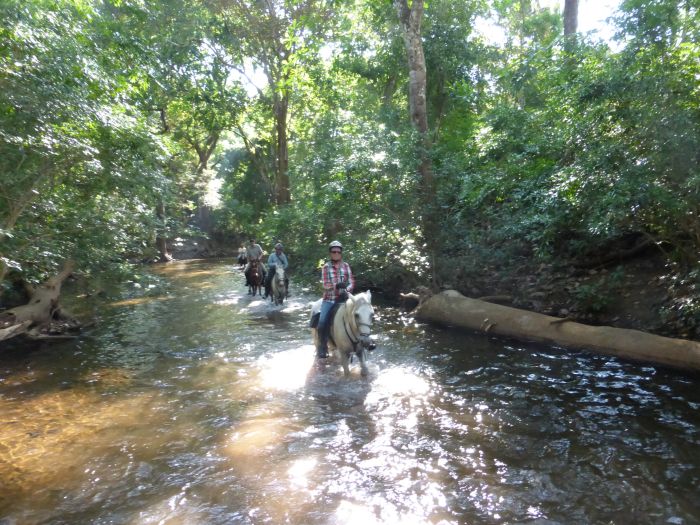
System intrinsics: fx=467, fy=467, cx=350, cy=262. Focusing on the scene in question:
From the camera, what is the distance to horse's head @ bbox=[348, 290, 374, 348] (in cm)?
710

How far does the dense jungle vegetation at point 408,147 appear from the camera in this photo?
7.05 meters

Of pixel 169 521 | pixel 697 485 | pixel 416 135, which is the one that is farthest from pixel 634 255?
pixel 169 521

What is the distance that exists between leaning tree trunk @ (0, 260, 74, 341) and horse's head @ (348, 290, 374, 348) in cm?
700

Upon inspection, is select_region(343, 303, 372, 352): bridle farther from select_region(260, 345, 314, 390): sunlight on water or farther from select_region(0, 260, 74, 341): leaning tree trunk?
select_region(0, 260, 74, 341): leaning tree trunk

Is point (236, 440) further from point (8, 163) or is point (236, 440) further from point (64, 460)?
point (8, 163)

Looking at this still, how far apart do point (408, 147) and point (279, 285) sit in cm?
618

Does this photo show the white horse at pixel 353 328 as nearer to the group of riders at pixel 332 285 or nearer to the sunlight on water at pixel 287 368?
the group of riders at pixel 332 285

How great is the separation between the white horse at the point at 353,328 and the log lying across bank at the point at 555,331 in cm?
377

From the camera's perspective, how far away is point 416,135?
1254cm

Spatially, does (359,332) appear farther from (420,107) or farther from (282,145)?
(282,145)

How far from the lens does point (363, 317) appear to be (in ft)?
23.5

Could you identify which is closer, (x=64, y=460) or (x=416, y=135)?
(x=64, y=460)

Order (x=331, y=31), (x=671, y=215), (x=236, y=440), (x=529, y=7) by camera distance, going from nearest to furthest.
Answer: (x=236, y=440) → (x=671, y=215) → (x=331, y=31) → (x=529, y=7)

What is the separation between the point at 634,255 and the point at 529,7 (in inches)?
1024
